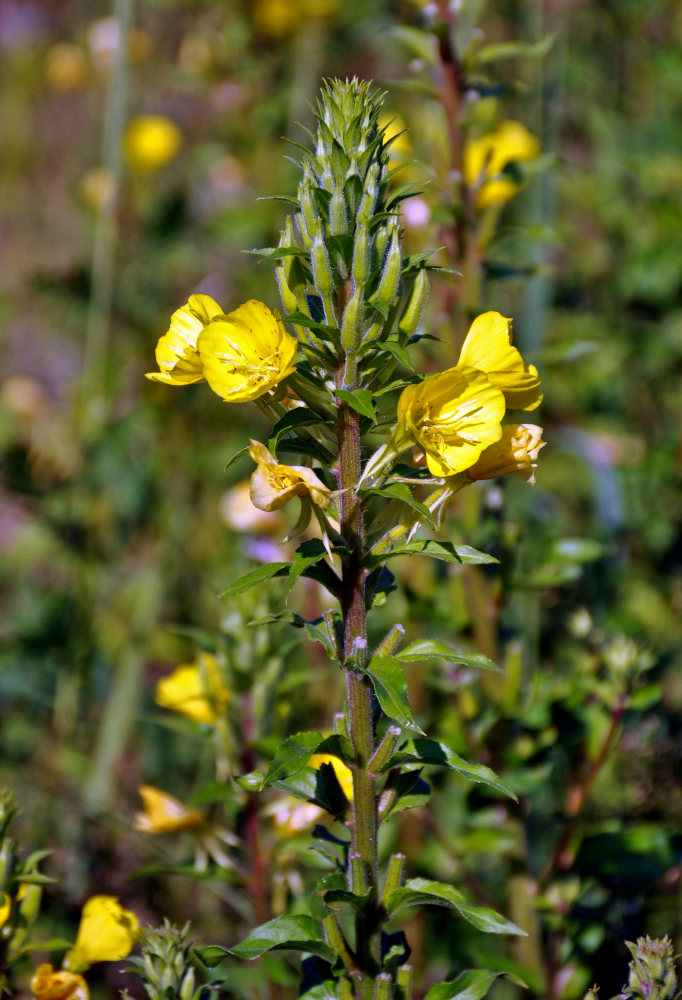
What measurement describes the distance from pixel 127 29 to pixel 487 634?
7.36 feet

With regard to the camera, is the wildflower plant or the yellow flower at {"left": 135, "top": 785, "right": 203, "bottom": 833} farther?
the yellow flower at {"left": 135, "top": 785, "right": 203, "bottom": 833}

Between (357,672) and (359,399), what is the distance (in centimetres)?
34

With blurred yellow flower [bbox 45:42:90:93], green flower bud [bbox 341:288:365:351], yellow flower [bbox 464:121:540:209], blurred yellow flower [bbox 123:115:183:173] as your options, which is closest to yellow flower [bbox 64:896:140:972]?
green flower bud [bbox 341:288:365:351]

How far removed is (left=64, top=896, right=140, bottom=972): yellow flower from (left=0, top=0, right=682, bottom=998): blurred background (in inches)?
4.2

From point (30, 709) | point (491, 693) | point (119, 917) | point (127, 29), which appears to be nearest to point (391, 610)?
point (491, 693)

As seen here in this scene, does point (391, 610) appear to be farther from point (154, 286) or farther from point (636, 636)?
point (154, 286)

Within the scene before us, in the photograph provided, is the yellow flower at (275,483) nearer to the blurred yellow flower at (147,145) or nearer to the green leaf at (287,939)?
the green leaf at (287,939)

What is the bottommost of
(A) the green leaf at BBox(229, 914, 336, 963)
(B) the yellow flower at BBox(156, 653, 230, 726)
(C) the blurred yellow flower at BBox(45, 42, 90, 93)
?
(A) the green leaf at BBox(229, 914, 336, 963)

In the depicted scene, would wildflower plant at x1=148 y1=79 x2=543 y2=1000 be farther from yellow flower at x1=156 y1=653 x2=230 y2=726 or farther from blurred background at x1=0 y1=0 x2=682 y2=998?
yellow flower at x1=156 y1=653 x2=230 y2=726

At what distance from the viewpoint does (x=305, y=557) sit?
0.99m

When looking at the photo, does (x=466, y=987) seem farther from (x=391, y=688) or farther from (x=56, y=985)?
(x=56, y=985)

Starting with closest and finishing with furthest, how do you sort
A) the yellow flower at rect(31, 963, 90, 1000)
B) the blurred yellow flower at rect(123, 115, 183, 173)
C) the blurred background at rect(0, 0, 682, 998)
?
1. the yellow flower at rect(31, 963, 90, 1000)
2. the blurred background at rect(0, 0, 682, 998)
3. the blurred yellow flower at rect(123, 115, 183, 173)

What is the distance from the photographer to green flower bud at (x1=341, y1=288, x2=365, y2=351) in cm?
98

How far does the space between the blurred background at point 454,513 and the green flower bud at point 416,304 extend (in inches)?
16.0
